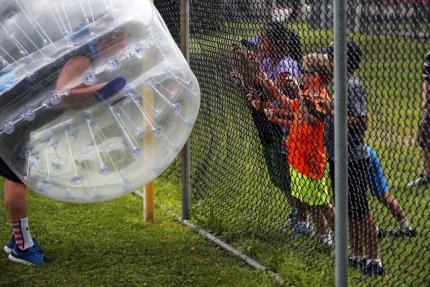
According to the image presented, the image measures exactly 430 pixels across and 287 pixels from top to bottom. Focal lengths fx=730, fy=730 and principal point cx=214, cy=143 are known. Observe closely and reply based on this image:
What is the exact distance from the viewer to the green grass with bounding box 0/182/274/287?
4176mm

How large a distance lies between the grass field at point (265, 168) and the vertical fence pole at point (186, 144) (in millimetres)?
63

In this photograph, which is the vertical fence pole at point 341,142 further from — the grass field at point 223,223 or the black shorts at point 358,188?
the black shorts at point 358,188

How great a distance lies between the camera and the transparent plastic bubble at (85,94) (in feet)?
11.0

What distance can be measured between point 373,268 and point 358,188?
423mm

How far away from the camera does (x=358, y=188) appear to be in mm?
3764

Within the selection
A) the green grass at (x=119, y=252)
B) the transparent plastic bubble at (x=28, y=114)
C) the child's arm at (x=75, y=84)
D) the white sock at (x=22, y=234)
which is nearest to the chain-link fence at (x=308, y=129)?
the green grass at (x=119, y=252)

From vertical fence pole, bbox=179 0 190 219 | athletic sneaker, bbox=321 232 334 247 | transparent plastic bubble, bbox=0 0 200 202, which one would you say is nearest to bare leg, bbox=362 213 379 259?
athletic sneaker, bbox=321 232 334 247

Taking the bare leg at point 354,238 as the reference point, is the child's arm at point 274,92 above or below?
above

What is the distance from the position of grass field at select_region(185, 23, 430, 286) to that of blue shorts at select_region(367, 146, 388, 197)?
0.18ft

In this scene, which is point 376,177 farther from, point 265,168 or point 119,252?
point 119,252

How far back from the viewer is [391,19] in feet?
10.0

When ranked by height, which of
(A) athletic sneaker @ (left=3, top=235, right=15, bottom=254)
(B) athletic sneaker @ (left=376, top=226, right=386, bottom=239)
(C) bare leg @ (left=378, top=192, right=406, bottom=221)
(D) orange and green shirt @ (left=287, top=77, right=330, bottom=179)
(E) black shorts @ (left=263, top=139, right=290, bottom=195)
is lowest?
(A) athletic sneaker @ (left=3, top=235, right=15, bottom=254)

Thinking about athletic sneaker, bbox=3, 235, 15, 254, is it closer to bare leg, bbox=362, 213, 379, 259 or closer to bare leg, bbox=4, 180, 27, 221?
bare leg, bbox=4, 180, 27, 221

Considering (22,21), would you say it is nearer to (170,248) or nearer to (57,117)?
(57,117)
